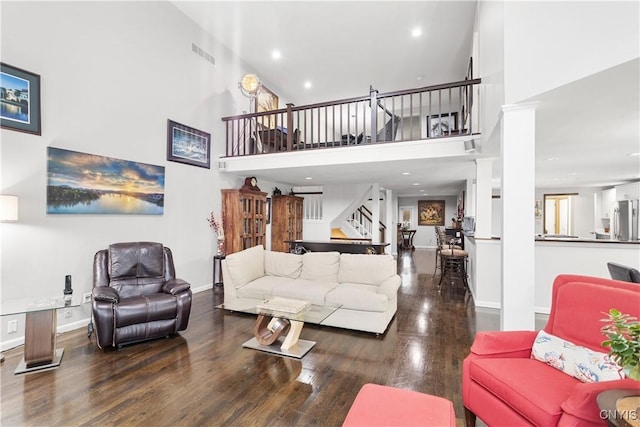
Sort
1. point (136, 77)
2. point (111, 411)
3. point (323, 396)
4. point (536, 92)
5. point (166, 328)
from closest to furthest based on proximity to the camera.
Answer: point (111, 411) < point (323, 396) < point (536, 92) < point (166, 328) < point (136, 77)

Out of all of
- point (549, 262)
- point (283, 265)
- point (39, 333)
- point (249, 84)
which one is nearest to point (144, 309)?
point (39, 333)

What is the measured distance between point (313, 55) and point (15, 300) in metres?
6.43

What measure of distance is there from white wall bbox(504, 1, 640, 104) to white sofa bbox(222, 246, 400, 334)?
8.07 feet

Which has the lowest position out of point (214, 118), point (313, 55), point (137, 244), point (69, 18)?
point (137, 244)

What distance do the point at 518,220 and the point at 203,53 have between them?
5909 millimetres

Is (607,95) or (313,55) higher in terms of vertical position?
(313,55)

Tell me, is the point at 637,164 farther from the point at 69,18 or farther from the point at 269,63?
the point at 69,18

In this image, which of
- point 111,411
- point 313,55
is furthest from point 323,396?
point 313,55

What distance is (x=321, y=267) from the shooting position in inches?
173

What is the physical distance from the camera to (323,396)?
89.3 inches

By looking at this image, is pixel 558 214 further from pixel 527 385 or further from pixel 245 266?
pixel 527 385

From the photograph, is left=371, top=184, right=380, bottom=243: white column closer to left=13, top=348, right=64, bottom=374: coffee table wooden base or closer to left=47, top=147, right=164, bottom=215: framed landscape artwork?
left=47, top=147, right=164, bottom=215: framed landscape artwork

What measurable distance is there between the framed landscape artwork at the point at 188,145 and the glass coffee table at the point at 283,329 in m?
3.11

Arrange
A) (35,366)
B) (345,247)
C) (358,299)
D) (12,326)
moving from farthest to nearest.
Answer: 1. (345,247)
2. (358,299)
3. (12,326)
4. (35,366)
